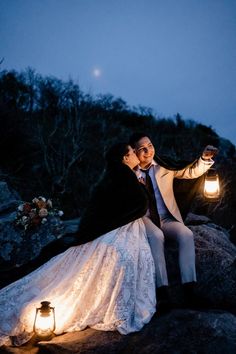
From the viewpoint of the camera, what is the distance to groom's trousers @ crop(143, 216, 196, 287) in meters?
4.36

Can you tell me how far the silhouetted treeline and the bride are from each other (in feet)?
39.5

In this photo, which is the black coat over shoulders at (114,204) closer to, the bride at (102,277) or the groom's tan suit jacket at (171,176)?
the bride at (102,277)

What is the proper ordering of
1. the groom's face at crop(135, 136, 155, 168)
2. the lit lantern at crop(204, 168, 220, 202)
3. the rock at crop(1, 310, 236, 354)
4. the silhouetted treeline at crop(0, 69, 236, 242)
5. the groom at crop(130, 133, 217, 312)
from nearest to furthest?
the rock at crop(1, 310, 236, 354), the groom at crop(130, 133, 217, 312), the lit lantern at crop(204, 168, 220, 202), the groom's face at crop(135, 136, 155, 168), the silhouetted treeline at crop(0, 69, 236, 242)

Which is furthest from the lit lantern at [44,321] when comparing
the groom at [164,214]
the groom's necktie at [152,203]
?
the groom's necktie at [152,203]

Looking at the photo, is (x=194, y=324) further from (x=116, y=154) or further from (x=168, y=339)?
(x=116, y=154)

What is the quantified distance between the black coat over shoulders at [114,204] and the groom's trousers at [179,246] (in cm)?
30

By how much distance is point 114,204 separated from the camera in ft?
15.9

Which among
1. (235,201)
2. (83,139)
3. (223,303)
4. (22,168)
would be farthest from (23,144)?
(223,303)

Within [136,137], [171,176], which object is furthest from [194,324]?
[136,137]

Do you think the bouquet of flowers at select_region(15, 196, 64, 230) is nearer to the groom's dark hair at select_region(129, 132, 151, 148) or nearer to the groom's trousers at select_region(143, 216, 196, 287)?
the groom's dark hair at select_region(129, 132, 151, 148)

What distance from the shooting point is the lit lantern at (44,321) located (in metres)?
4.15

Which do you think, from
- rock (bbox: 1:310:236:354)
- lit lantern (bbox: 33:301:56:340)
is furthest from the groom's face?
lit lantern (bbox: 33:301:56:340)

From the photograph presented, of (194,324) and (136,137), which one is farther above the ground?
(136,137)

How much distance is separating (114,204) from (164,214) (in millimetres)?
866
